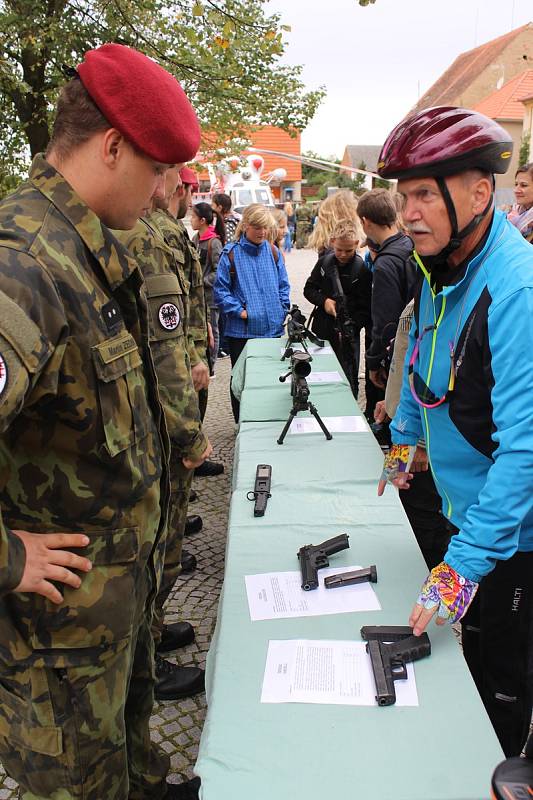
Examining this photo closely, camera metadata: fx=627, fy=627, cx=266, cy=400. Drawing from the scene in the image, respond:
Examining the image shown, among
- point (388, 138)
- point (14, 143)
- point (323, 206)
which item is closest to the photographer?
point (388, 138)

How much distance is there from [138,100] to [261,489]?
1480 mm

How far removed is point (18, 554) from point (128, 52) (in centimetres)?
98

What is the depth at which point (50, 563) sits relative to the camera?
1.16 meters

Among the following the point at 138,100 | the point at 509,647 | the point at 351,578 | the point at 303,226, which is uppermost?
the point at 138,100

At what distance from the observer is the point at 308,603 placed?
1.68 m

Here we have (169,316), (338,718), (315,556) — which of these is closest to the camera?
(338,718)

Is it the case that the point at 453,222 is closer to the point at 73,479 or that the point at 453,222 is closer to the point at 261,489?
the point at 73,479

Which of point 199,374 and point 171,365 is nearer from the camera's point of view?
point 171,365

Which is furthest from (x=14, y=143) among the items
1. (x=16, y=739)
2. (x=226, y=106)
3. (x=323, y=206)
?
(x=16, y=739)

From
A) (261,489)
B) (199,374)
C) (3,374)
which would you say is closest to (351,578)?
(261,489)

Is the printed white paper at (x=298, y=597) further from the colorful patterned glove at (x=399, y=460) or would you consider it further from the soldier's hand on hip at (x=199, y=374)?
the soldier's hand on hip at (x=199, y=374)

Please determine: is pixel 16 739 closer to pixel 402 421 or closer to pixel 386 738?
pixel 386 738

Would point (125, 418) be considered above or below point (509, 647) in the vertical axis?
above

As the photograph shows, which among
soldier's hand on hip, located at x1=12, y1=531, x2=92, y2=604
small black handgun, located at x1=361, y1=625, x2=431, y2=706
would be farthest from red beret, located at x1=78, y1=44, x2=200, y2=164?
small black handgun, located at x1=361, y1=625, x2=431, y2=706
